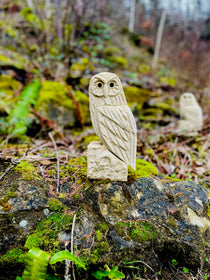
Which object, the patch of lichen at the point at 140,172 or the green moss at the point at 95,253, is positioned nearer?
the green moss at the point at 95,253

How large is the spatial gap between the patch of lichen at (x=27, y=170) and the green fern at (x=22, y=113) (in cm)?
185

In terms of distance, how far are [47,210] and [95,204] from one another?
1.67 feet

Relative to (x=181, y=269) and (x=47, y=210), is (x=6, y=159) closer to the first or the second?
(x=47, y=210)

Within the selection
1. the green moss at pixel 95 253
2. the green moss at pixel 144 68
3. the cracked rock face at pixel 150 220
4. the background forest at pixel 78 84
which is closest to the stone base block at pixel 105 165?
the cracked rock face at pixel 150 220

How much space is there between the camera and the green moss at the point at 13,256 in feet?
5.25

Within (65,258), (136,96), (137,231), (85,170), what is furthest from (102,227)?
(136,96)

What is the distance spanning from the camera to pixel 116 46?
37.0ft

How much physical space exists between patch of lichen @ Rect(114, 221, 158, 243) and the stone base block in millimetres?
498

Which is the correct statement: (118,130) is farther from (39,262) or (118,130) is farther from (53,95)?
(53,95)

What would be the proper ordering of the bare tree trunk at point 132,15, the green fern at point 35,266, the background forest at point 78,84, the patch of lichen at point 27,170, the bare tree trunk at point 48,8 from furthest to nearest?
1. the bare tree trunk at point 132,15
2. the bare tree trunk at point 48,8
3. the background forest at point 78,84
4. the patch of lichen at point 27,170
5. the green fern at point 35,266

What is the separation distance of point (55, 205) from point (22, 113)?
3.08 metres

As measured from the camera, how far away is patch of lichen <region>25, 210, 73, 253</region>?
1700 millimetres

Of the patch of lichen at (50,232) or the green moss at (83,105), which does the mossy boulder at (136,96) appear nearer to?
the green moss at (83,105)

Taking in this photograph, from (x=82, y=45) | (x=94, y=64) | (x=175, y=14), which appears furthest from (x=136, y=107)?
(x=175, y=14)
